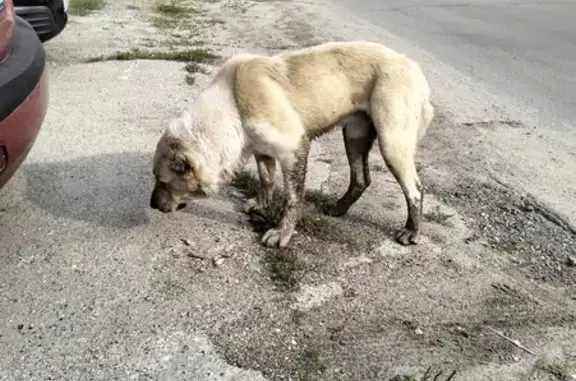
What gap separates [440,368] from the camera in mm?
3303

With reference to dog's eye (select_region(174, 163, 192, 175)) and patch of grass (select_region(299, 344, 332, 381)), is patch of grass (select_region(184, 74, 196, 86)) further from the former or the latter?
patch of grass (select_region(299, 344, 332, 381))

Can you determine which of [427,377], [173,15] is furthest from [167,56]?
[427,377]

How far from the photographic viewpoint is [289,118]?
14.4 ft

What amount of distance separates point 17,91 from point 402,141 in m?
2.29

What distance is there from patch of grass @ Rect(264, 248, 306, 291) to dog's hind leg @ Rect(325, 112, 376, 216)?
70 centimetres

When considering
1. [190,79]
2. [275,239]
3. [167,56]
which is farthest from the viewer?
[167,56]

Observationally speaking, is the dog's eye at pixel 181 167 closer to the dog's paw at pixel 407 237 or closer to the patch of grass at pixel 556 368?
the dog's paw at pixel 407 237

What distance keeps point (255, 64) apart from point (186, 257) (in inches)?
50.4

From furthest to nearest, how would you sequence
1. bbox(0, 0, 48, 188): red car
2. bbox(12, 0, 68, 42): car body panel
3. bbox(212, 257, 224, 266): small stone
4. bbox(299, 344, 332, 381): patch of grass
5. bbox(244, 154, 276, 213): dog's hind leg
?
bbox(12, 0, 68, 42): car body panel → bbox(244, 154, 276, 213): dog's hind leg → bbox(212, 257, 224, 266): small stone → bbox(0, 0, 48, 188): red car → bbox(299, 344, 332, 381): patch of grass

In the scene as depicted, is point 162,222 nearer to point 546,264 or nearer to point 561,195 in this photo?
→ point 546,264

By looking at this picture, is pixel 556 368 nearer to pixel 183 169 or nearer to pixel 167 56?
pixel 183 169

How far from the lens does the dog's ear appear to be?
434 cm

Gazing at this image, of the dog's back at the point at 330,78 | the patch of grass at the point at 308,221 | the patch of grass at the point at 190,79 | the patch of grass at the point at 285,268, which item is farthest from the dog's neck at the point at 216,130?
the patch of grass at the point at 190,79

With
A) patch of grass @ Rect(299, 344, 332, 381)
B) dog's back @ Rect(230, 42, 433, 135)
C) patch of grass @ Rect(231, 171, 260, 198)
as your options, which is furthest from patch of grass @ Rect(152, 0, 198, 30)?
patch of grass @ Rect(299, 344, 332, 381)
